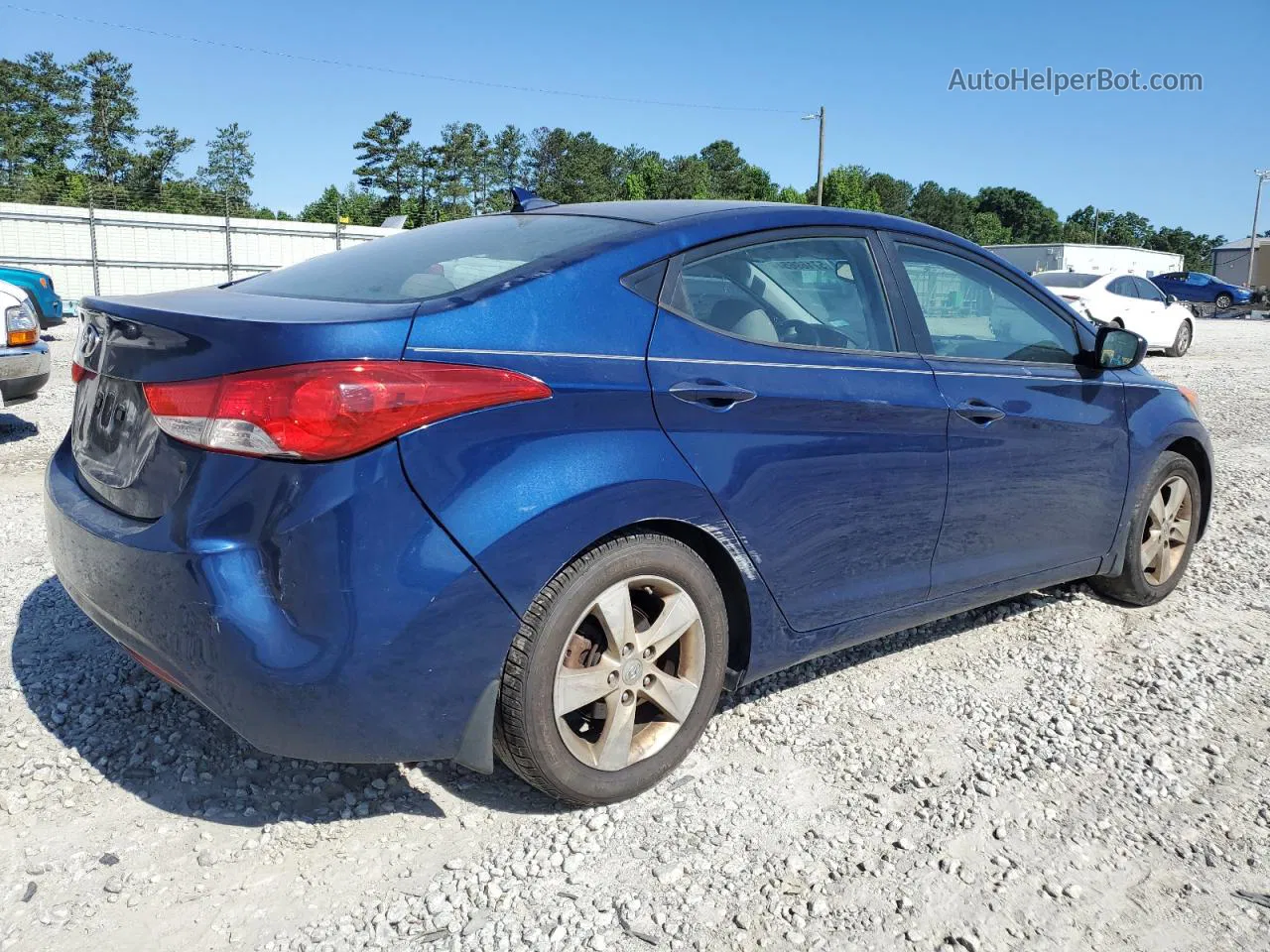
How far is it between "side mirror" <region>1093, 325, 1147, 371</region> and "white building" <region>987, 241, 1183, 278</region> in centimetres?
3615

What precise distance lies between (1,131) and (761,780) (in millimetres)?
53895

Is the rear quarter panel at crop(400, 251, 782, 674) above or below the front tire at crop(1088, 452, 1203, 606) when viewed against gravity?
above

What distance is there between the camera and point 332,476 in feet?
7.07

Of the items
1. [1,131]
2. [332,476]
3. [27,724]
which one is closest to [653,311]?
[332,476]

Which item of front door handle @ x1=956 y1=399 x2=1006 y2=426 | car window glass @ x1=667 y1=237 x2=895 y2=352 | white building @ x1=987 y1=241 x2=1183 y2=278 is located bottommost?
front door handle @ x1=956 y1=399 x2=1006 y2=426

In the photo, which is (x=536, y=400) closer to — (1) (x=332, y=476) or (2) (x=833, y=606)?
(1) (x=332, y=476)

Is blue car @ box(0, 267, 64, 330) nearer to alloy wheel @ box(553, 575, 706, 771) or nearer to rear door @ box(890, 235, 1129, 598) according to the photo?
rear door @ box(890, 235, 1129, 598)

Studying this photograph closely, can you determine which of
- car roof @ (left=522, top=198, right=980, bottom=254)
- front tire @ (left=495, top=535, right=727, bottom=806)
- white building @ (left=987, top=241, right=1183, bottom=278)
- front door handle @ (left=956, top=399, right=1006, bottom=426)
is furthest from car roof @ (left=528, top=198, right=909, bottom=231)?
white building @ (left=987, top=241, right=1183, bottom=278)

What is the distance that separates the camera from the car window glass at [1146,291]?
1764 cm

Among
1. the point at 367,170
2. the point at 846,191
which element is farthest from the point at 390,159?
the point at 846,191

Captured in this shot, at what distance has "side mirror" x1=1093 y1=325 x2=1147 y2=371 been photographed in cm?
391

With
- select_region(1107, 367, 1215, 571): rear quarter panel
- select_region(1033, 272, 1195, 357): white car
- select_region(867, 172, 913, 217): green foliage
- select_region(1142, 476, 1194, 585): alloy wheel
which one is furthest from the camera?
select_region(867, 172, 913, 217): green foliage

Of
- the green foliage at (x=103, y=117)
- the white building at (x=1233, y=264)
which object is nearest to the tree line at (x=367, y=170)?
the green foliage at (x=103, y=117)

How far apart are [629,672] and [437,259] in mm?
1271
